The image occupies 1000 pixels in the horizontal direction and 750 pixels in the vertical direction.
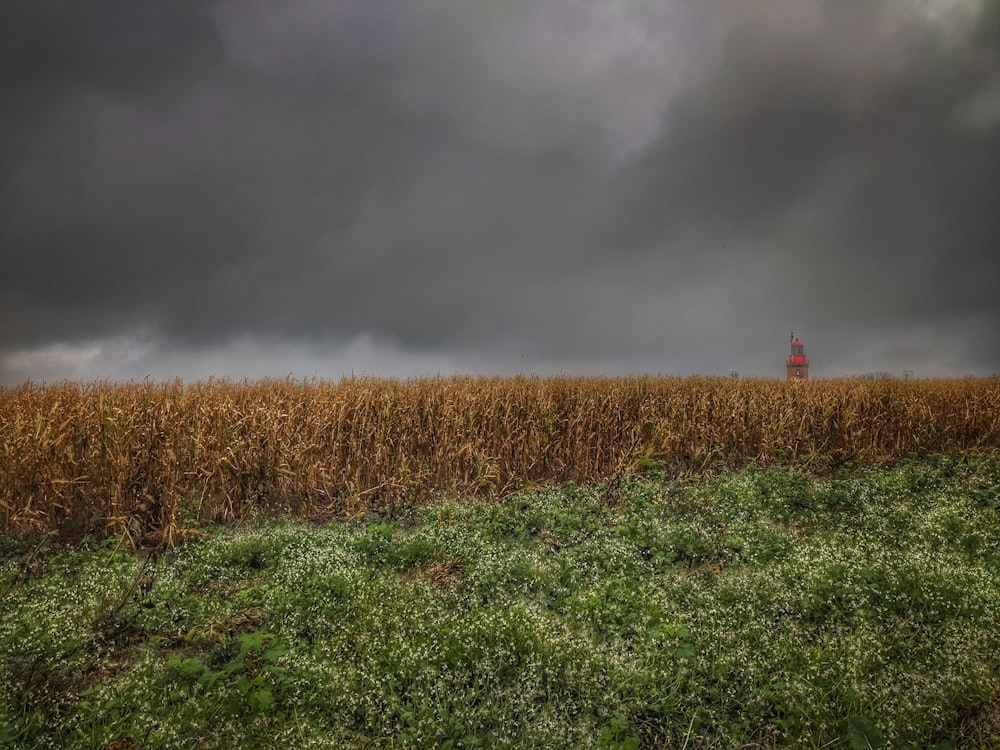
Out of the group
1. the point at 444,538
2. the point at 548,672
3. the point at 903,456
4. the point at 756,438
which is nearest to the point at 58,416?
the point at 444,538

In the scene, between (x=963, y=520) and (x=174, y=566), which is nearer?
(x=174, y=566)

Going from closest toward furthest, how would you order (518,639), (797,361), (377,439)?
(518,639)
(377,439)
(797,361)

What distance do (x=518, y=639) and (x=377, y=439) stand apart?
7.84 m

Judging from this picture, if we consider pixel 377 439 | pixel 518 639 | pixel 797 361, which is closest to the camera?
pixel 518 639

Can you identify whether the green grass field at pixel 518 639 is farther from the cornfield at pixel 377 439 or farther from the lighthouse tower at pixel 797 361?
the lighthouse tower at pixel 797 361

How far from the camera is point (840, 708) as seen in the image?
16.5 feet

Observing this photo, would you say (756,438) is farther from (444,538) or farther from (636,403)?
(444,538)

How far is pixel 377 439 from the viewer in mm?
12898

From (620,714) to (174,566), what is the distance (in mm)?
6472

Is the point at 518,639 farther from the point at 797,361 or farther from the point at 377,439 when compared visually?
the point at 797,361

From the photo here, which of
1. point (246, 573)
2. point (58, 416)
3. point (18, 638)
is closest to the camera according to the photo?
point (18, 638)

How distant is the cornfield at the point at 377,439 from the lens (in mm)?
10961

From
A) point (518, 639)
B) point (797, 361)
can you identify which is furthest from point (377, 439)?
point (797, 361)

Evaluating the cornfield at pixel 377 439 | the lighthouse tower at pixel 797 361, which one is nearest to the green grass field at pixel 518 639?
the cornfield at pixel 377 439
